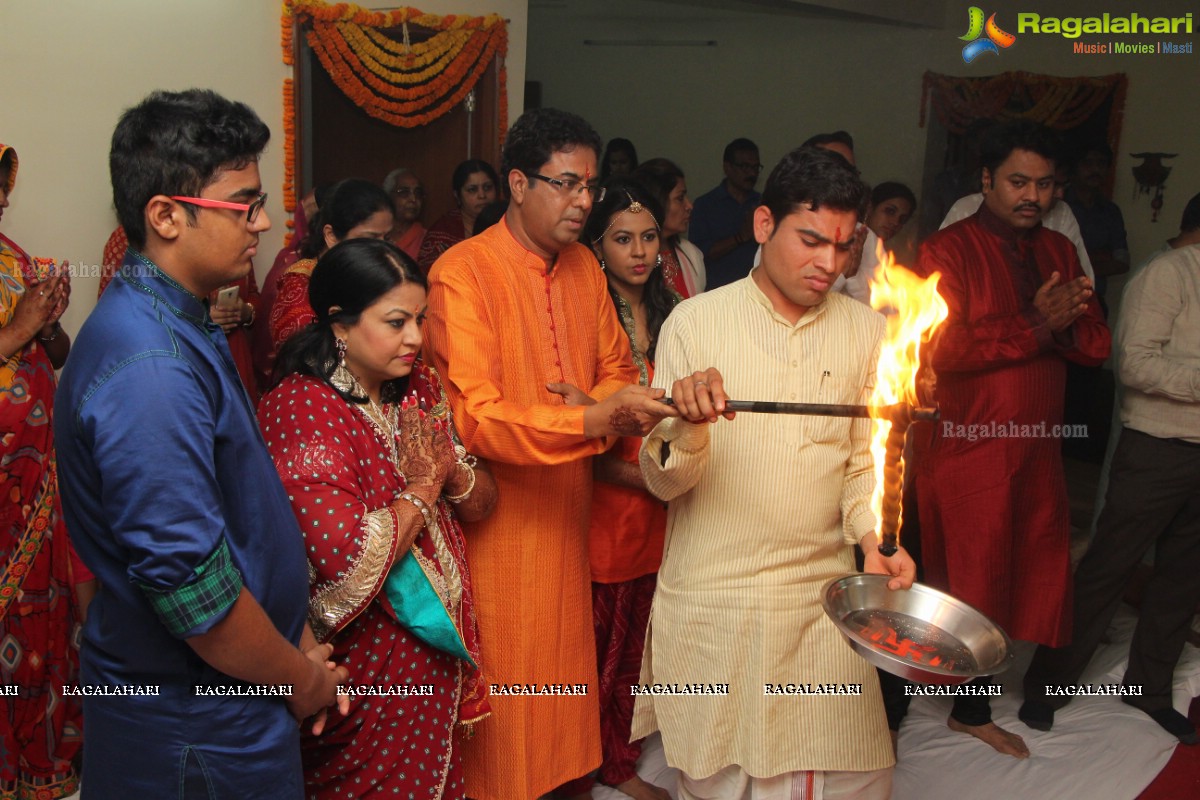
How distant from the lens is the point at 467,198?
16.8 ft

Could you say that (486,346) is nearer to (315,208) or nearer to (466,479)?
(466,479)

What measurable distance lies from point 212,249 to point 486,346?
1.10m

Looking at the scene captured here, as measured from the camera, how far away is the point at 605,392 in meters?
2.97

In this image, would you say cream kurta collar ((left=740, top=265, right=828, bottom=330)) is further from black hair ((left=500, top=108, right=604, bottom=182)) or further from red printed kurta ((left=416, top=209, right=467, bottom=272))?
red printed kurta ((left=416, top=209, right=467, bottom=272))

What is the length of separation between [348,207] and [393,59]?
173 centimetres

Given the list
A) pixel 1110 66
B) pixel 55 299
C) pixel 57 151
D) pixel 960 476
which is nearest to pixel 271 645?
pixel 55 299

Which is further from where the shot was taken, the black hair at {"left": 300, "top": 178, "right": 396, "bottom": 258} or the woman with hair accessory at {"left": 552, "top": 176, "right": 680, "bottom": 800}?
the black hair at {"left": 300, "top": 178, "right": 396, "bottom": 258}

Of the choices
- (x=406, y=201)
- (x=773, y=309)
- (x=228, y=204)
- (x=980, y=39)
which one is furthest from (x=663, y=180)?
(x=980, y=39)

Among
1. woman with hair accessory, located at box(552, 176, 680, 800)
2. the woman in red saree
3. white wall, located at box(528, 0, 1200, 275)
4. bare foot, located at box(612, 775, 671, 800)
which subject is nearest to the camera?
the woman in red saree

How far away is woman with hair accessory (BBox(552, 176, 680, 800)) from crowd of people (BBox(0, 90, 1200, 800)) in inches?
0.5

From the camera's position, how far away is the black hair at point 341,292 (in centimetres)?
228

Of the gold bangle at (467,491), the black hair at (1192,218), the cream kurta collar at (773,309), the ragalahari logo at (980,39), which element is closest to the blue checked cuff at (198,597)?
the gold bangle at (467,491)

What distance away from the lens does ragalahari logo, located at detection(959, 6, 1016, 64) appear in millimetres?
6770

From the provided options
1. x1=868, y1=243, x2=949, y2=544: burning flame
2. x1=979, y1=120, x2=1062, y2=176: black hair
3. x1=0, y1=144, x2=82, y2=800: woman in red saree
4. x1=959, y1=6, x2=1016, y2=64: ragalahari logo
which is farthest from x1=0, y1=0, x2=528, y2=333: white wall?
x1=959, y1=6, x2=1016, y2=64: ragalahari logo
